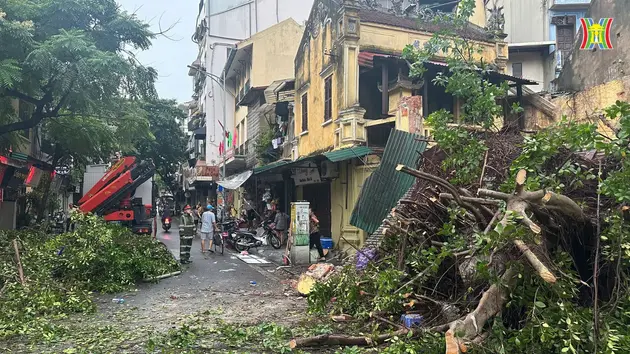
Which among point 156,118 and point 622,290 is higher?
point 156,118

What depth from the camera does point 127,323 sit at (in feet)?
23.1

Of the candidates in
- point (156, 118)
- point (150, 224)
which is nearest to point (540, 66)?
point (150, 224)

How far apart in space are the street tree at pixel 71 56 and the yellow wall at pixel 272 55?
9805 millimetres

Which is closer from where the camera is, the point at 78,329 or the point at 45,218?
the point at 78,329

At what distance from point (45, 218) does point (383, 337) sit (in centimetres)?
1804

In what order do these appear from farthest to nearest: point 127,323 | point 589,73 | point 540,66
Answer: point 540,66 → point 589,73 → point 127,323

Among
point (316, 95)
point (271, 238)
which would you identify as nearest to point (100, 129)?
point (271, 238)

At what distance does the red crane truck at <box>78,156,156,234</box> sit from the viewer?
1544cm

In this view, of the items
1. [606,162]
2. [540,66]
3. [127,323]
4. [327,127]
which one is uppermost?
[540,66]

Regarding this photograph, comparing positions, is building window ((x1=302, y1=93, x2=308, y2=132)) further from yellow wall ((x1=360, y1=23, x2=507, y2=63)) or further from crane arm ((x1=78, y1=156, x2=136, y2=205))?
crane arm ((x1=78, y1=156, x2=136, y2=205))

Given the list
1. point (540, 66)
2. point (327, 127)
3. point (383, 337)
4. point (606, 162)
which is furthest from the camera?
point (540, 66)

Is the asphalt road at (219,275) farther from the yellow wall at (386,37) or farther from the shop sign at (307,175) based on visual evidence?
the yellow wall at (386,37)

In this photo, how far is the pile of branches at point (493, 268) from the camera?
185 inches

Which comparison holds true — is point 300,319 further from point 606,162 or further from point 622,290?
point 606,162
